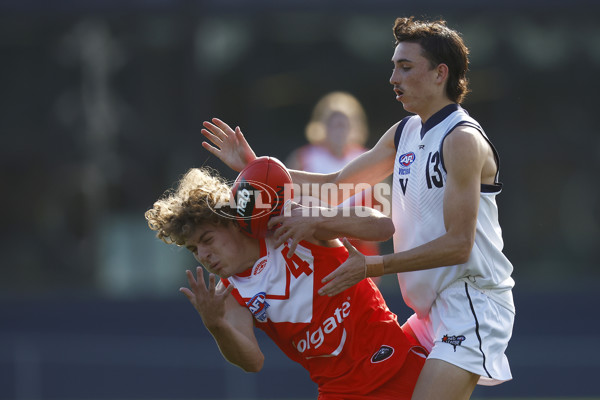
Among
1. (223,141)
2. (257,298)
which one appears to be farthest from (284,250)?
(223,141)

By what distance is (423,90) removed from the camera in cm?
353

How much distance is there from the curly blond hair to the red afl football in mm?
90

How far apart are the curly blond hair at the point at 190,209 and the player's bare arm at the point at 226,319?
0.28m

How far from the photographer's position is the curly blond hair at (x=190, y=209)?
11.2 ft

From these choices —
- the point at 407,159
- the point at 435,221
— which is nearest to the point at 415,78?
the point at 407,159

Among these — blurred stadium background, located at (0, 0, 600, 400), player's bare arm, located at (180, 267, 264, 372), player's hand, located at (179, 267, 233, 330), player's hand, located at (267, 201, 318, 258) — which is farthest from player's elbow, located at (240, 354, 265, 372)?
blurred stadium background, located at (0, 0, 600, 400)

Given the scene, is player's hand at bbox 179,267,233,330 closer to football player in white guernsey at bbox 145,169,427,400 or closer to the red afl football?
football player in white guernsey at bbox 145,169,427,400

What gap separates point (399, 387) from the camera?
11.4 feet

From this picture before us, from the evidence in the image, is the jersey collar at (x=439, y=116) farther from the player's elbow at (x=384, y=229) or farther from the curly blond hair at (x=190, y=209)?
the curly blond hair at (x=190, y=209)

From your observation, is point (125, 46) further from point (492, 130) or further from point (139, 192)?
point (492, 130)

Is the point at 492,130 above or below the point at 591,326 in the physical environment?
above

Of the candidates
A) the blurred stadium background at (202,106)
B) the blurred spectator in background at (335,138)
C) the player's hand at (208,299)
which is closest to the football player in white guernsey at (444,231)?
the player's hand at (208,299)

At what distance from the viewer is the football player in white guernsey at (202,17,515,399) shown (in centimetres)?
328

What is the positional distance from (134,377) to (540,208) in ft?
20.2
